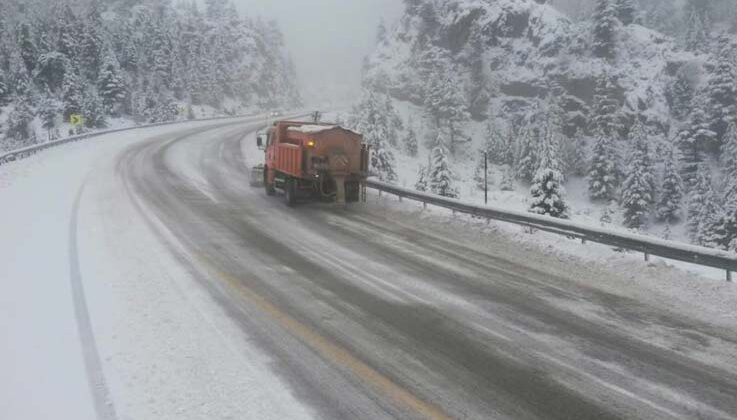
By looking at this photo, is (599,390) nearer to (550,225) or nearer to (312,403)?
(312,403)

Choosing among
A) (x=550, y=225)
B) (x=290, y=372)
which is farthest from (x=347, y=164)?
(x=290, y=372)

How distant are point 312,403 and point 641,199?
63.5m

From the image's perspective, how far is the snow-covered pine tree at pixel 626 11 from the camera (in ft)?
333

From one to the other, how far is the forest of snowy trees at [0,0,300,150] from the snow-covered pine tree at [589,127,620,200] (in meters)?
58.7

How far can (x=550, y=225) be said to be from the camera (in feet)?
41.6

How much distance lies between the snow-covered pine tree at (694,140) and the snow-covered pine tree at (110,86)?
80468 millimetres

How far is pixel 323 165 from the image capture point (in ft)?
56.3

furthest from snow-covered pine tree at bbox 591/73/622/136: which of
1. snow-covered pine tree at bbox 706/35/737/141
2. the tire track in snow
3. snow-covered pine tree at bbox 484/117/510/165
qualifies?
the tire track in snow

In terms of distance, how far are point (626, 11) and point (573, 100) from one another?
21836 mm

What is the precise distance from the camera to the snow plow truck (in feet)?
56.1

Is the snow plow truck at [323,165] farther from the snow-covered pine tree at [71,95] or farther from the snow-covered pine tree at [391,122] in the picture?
the snow-covered pine tree at [71,95]

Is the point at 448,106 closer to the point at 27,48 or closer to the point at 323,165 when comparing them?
the point at 27,48

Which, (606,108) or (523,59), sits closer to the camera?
(606,108)

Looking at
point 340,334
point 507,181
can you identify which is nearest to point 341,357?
point 340,334
